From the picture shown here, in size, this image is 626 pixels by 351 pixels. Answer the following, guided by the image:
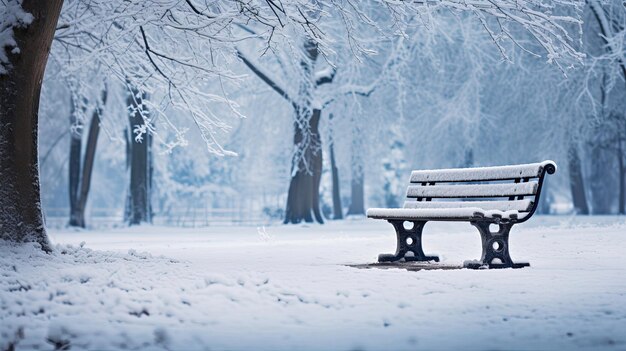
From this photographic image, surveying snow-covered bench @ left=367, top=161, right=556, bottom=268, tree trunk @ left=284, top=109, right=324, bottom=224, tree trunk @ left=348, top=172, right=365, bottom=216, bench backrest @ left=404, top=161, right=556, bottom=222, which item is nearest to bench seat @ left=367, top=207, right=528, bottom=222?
snow-covered bench @ left=367, top=161, right=556, bottom=268

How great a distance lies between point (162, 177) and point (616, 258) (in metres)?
36.3

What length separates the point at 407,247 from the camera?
9.11m

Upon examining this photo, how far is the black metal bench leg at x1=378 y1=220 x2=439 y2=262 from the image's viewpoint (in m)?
9.02

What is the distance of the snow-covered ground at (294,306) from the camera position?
4602 millimetres

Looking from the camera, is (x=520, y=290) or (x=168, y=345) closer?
(x=168, y=345)

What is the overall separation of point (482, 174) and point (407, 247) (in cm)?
119

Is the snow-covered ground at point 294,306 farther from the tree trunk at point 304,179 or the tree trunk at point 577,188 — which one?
the tree trunk at point 577,188

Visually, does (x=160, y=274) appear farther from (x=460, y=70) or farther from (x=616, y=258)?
(x=460, y=70)

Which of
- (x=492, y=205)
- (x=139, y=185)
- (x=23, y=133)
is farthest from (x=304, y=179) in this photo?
(x=23, y=133)

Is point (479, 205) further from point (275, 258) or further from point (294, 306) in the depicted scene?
point (294, 306)

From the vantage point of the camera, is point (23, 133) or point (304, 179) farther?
point (304, 179)

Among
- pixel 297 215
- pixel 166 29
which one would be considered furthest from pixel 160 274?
pixel 297 215

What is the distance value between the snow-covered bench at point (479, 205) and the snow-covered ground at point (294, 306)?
503mm

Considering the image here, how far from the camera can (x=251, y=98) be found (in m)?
25.2
